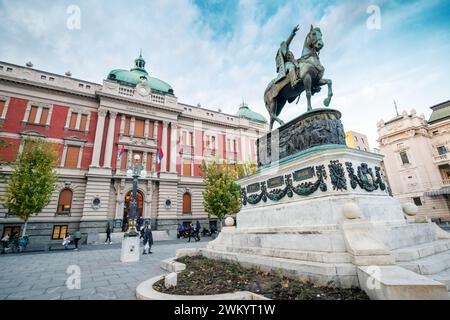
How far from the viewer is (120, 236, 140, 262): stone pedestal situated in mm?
9117

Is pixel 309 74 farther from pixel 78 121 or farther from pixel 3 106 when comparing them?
pixel 3 106

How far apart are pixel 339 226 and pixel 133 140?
84.0ft

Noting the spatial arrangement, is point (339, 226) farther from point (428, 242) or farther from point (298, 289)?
point (428, 242)

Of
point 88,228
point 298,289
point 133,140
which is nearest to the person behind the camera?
point 298,289

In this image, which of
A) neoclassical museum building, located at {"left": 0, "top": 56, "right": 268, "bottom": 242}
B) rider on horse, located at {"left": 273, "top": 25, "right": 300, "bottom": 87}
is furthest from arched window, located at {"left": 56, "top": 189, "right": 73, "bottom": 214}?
rider on horse, located at {"left": 273, "top": 25, "right": 300, "bottom": 87}

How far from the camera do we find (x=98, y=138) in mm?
23734

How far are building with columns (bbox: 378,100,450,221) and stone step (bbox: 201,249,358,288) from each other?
35557mm

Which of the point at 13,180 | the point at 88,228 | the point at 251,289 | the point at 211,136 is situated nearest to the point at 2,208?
the point at 13,180

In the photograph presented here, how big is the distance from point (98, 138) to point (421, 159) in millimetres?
43996

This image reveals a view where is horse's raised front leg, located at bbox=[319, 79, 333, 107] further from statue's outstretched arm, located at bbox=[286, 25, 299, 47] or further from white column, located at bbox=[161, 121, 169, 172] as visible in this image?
white column, located at bbox=[161, 121, 169, 172]

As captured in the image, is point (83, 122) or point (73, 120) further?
point (83, 122)

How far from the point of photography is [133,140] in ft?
83.8

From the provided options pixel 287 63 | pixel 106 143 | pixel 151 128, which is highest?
pixel 151 128

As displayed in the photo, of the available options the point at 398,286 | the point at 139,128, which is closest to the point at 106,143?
the point at 139,128
